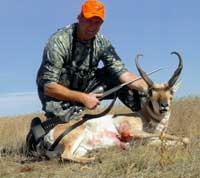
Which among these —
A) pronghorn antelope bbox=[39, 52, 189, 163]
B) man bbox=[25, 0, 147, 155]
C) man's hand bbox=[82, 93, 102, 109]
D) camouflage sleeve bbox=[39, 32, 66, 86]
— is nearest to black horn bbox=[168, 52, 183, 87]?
pronghorn antelope bbox=[39, 52, 189, 163]

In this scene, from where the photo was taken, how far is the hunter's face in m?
6.70

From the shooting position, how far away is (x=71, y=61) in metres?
6.98

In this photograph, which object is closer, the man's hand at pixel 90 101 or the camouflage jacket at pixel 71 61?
the man's hand at pixel 90 101

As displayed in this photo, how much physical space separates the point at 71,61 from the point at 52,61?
1.33 feet

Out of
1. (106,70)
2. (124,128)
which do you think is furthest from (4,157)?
(106,70)

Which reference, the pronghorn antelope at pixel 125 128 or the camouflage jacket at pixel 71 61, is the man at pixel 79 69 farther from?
the pronghorn antelope at pixel 125 128

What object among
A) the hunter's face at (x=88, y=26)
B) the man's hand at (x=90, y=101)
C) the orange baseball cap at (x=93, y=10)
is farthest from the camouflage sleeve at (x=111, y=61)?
the man's hand at (x=90, y=101)

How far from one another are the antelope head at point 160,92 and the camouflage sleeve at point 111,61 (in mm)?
984

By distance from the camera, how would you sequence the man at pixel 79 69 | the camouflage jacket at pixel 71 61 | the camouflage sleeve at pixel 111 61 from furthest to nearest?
the camouflage sleeve at pixel 111 61
the camouflage jacket at pixel 71 61
the man at pixel 79 69

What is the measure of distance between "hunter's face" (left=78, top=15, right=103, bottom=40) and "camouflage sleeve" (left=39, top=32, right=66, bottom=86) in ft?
1.01

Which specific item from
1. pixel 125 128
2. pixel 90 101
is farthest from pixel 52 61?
pixel 125 128

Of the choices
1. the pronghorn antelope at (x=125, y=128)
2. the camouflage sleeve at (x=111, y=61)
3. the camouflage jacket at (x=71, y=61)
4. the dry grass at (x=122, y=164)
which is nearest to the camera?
the dry grass at (x=122, y=164)

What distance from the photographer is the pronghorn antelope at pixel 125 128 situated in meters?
6.18

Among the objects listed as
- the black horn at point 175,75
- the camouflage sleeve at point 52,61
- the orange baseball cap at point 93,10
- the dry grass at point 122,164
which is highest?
the orange baseball cap at point 93,10
